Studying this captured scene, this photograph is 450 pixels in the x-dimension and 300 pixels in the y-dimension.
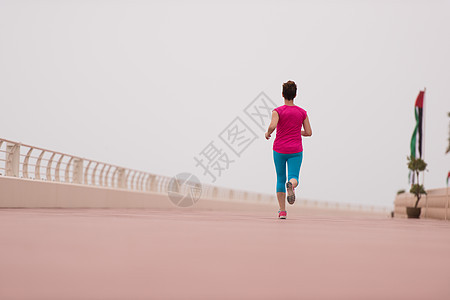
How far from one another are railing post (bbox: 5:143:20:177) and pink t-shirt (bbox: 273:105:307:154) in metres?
6.19

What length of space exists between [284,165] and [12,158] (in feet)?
20.7

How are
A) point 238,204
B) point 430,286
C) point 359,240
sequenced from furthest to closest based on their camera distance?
point 238,204
point 359,240
point 430,286

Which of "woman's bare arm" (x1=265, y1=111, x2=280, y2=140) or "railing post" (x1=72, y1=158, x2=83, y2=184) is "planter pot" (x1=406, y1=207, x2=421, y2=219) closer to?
"railing post" (x1=72, y1=158, x2=83, y2=184)

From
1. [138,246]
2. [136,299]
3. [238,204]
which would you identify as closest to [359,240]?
[138,246]

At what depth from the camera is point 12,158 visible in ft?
43.5

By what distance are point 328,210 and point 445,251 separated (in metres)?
56.5

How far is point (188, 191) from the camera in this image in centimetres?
2708

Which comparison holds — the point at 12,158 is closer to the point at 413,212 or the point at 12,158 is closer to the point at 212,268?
the point at 212,268

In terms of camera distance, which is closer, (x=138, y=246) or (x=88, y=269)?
(x=88, y=269)

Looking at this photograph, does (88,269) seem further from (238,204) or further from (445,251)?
(238,204)

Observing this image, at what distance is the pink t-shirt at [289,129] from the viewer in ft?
30.2

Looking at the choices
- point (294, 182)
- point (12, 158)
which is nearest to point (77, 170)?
point (12, 158)

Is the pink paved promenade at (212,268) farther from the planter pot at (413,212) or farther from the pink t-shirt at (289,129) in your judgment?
the planter pot at (413,212)

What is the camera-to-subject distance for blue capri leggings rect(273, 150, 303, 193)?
9227mm
